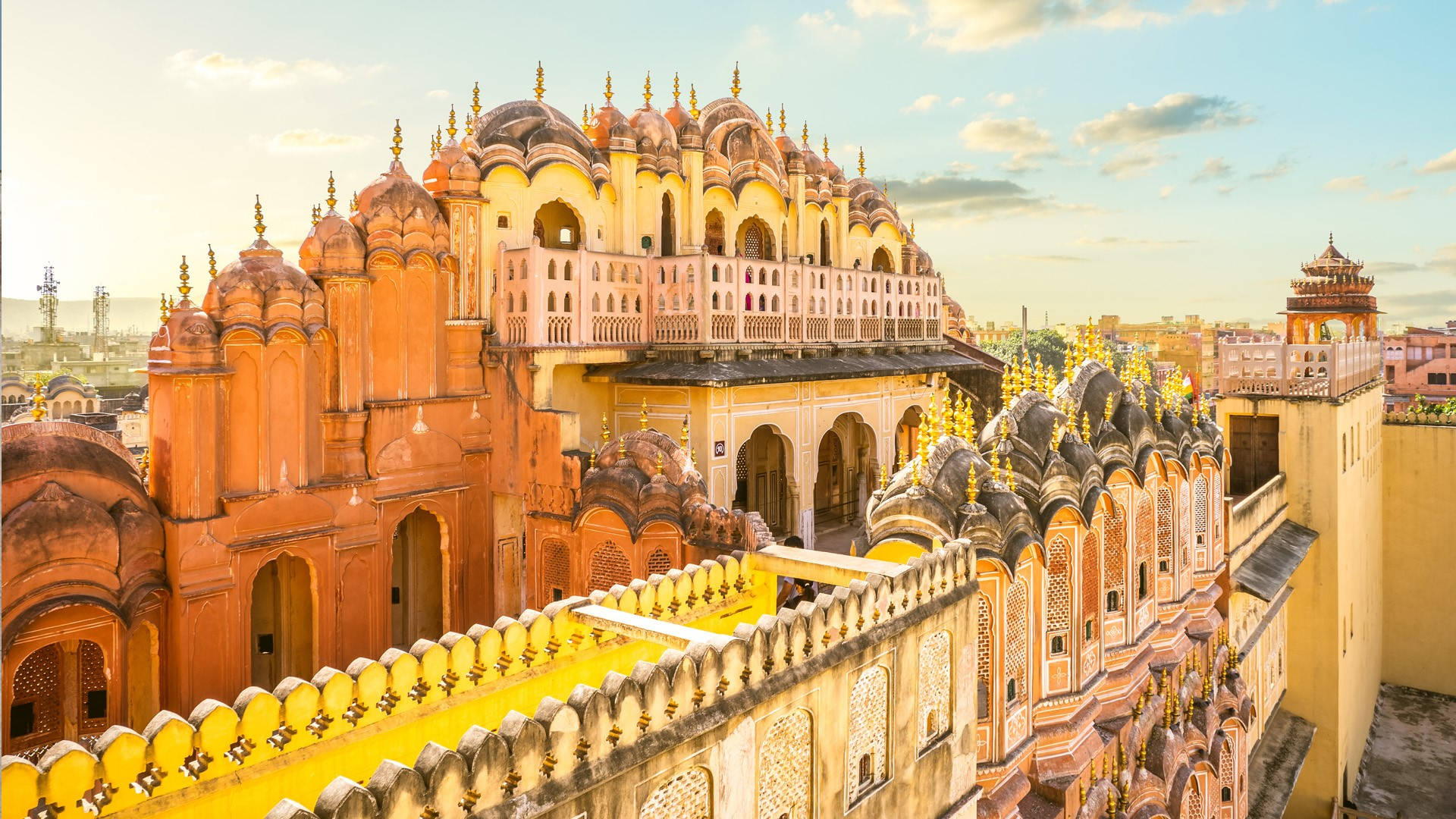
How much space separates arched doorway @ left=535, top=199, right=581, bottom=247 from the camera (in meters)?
17.0

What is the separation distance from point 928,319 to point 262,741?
750 inches

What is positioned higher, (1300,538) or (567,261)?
(567,261)

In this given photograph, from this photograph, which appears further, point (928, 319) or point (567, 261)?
point (928, 319)

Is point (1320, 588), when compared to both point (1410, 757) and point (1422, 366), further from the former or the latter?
point (1422, 366)

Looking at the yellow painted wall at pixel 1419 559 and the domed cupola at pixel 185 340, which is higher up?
the domed cupola at pixel 185 340

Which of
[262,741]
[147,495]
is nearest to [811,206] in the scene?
[147,495]

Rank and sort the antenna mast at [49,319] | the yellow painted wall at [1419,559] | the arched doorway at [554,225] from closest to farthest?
the arched doorway at [554,225] < the yellow painted wall at [1419,559] < the antenna mast at [49,319]

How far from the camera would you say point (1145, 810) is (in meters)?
12.5

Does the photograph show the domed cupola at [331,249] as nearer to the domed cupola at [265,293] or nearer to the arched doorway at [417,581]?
the domed cupola at [265,293]

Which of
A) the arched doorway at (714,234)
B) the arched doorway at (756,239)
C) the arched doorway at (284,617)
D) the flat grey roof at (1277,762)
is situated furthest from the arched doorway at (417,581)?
the flat grey roof at (1277,762)

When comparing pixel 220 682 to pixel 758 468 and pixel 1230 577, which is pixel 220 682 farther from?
pixel 1230 577

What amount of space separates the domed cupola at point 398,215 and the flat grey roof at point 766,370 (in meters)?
3.88

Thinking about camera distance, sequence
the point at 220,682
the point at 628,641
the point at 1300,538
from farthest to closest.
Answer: the point at 1300,538 < the point at 220,682 < the point at 628,641

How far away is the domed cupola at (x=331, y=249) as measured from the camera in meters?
13.2
